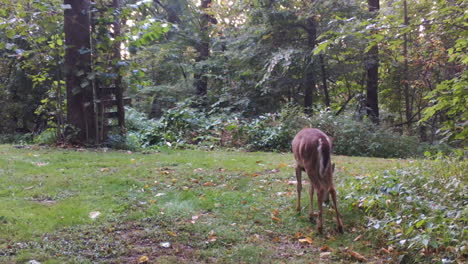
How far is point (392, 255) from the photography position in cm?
411

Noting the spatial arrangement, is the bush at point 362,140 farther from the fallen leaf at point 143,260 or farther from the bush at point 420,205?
the fallen leaf at point 143,260

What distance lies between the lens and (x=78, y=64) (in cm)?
984

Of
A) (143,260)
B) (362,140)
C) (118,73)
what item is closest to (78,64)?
(118,73)

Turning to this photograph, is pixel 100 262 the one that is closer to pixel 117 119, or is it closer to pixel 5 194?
pixel 5 194

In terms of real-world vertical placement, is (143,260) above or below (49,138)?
below

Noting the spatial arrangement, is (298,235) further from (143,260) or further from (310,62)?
(310,62)

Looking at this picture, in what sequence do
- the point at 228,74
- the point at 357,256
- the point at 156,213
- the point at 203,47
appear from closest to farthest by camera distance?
→ the point at 357,256 → the point at 156,213 → the point at 228,74 → the point at 203,47

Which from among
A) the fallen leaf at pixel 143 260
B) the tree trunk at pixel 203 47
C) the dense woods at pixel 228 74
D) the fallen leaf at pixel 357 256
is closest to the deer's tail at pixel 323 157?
the fallen leaf at pixel 357 256

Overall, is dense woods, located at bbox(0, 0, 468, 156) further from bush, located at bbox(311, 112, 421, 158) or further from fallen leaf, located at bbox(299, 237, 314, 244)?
fallen leaf, located at bbox(299, 237, 314, 244)

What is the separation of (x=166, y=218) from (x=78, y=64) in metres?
6.24

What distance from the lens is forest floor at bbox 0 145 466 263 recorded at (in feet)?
13.4

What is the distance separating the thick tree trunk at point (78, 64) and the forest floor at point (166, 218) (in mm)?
2381

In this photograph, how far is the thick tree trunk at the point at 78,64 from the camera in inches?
388

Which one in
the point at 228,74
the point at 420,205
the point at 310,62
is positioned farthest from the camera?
the point at 228,74
